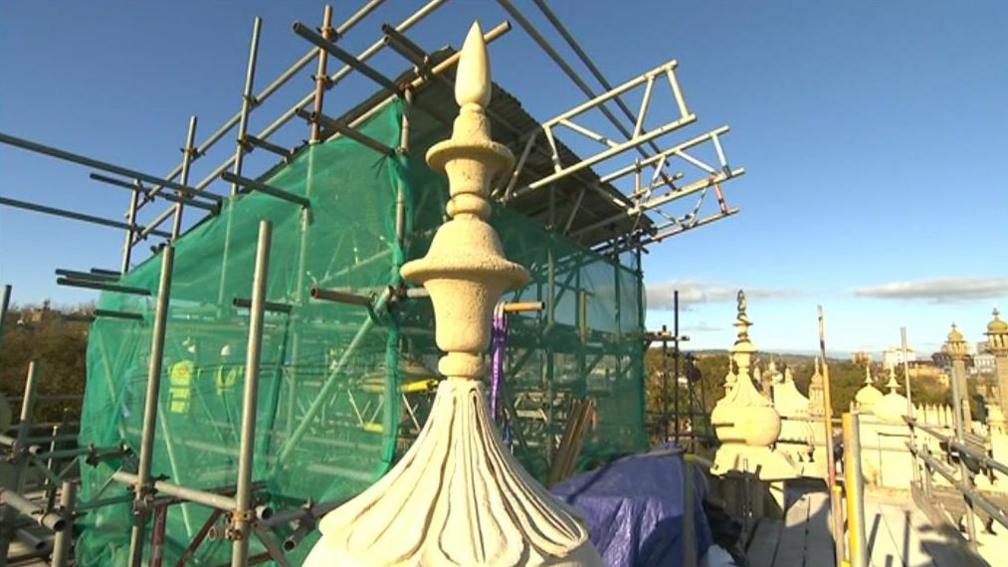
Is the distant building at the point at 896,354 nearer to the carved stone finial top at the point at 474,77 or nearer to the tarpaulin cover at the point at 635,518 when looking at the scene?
the tarpaulin cover at the point at 635,518

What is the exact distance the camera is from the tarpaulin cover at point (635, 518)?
4219mm

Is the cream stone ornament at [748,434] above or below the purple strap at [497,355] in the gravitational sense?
below

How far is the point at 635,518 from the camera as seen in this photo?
431cm

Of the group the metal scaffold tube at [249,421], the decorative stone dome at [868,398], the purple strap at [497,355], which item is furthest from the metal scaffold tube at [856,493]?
the decorative stone dome at [868,398]

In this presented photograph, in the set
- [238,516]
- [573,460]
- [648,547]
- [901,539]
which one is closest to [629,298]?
[573,460]

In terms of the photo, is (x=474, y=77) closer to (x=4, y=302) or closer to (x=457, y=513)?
(x=457, y=513)

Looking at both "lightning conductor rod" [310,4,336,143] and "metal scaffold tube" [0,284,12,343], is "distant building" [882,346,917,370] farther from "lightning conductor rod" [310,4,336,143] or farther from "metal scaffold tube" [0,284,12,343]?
"metal scaffold tube" [0,284,12,343]

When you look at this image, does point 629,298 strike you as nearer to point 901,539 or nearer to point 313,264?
point 901,539

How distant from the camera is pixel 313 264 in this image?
428 cm

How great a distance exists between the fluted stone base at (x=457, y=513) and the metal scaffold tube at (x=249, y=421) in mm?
1817

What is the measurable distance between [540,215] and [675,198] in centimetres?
214

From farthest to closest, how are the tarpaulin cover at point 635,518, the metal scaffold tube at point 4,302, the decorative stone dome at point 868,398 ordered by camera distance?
the decorative stone dome at point 868,398
the metal scaffold tube at point 4,302
the tarpaulin cover at point 635,518

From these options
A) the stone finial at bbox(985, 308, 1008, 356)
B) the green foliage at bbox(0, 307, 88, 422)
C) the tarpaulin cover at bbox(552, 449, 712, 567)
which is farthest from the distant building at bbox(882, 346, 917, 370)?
the green foliage at bbox(0, 307, 88, 422)

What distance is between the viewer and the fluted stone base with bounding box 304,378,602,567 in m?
1.19
